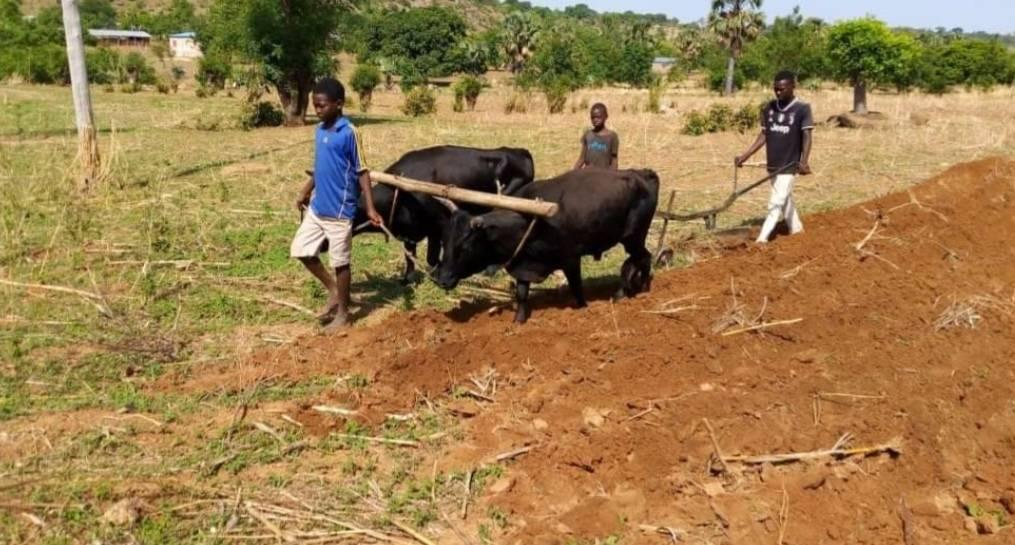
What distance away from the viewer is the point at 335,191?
721 cm

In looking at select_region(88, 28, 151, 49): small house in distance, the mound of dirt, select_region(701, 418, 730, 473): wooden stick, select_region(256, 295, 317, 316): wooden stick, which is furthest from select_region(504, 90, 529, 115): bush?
select_region(88, 28, 151, 49): small house in distance

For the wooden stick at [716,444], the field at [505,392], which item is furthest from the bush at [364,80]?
the wooden stick at [716,444]

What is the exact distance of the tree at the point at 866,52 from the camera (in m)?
24.6

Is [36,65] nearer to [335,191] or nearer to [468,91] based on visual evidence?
[468,91]

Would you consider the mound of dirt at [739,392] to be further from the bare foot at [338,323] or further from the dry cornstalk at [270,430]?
the dry cornstalk at [270,430]

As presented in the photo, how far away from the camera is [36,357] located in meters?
6.79

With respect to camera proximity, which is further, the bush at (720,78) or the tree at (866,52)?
the bush at (720,78)

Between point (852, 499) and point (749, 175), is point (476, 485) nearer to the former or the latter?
point (852, 499)

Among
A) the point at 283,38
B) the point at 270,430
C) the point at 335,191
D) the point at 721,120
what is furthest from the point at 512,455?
the point at 283,38

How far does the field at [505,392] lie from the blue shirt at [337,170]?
1.07 m

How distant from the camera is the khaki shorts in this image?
287 inches

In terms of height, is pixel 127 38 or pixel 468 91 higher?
pixel 127 38

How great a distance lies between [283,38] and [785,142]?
60.7ft

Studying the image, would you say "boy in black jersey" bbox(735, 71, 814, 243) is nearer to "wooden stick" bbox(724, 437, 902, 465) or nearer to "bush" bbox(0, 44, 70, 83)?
"wooden stick" bbox(724, 437, 902, 465)
